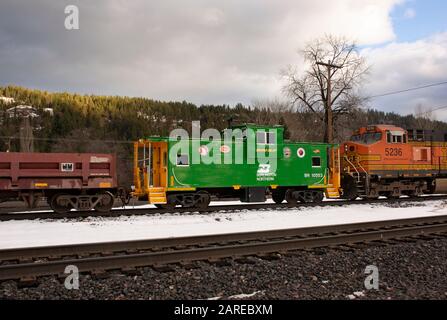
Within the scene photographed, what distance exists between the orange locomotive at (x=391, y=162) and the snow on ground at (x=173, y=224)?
10.8ft

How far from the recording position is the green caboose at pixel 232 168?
1559 cm

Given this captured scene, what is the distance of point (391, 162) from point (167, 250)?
16.2 metres

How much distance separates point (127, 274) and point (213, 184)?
381 inches

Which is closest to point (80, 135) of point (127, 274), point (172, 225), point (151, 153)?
point (151, 153)

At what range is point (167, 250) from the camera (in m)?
8.27

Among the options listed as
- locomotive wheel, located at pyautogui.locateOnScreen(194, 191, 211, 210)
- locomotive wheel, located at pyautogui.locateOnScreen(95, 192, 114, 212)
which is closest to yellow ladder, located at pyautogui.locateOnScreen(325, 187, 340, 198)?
locomotive wheel, located at pyautogui.locateOnScreen(194, 191, 211, 210)

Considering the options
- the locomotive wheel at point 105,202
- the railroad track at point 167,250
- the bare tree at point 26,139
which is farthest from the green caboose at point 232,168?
the bare tree at point 26,139

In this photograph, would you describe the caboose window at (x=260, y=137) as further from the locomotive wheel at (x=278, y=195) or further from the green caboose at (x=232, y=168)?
the locomotive wheel at (x=278, y=195)

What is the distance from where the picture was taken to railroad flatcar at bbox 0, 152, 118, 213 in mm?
13391

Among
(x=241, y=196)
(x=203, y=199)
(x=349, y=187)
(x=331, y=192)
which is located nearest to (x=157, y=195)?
(x=203, y=199)

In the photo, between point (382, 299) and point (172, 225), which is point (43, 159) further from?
point (382, 299)

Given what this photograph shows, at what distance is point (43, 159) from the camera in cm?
1383

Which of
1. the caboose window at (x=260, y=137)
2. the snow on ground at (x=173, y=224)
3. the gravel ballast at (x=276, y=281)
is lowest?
the gravel ballast at (x=276, y=281)

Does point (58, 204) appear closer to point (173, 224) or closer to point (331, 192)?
point (173, 224)
